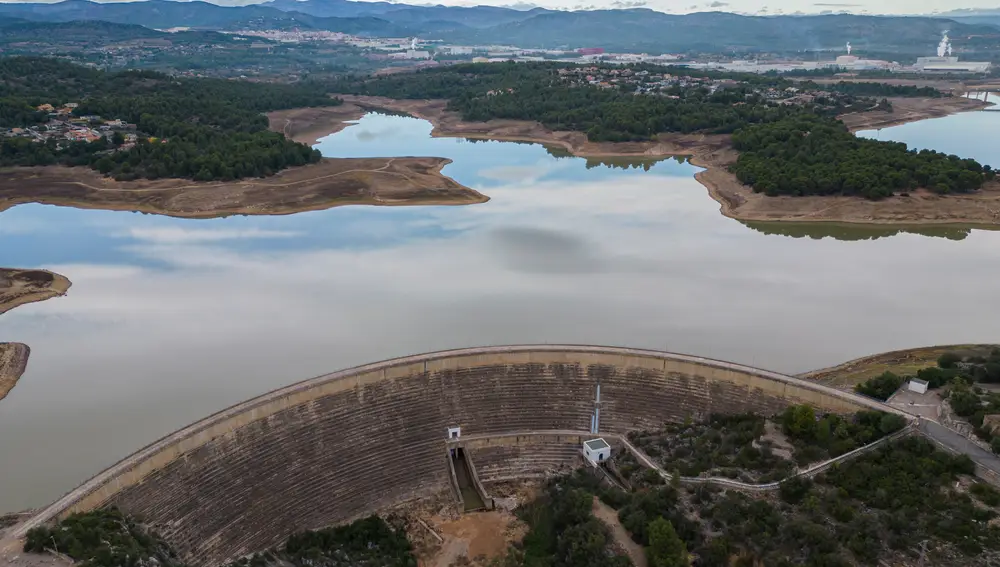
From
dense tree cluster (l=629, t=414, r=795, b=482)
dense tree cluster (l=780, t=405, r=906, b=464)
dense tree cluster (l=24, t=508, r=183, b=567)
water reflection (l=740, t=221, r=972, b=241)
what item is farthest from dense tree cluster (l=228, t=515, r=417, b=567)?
water reflection (l=740, t=221, r=972, b=241)

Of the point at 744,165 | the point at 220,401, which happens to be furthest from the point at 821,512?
the point at 744,165

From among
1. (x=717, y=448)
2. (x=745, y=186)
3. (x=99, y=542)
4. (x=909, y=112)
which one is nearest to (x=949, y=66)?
(x=909, y=112)

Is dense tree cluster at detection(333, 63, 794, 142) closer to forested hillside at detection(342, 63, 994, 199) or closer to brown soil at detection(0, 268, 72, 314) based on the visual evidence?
forested hillside at detection(342, 63, 994, 199)

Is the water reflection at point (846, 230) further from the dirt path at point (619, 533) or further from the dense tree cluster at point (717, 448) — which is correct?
the dirt path at point (619, 533)

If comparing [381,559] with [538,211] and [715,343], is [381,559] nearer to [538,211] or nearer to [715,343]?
[715,343]

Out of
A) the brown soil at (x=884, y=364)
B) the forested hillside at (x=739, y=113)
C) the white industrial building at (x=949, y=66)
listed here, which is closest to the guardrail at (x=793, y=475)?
the brown soil at (x=884, y=364)

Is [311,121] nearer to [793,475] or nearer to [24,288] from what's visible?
[24,288]
